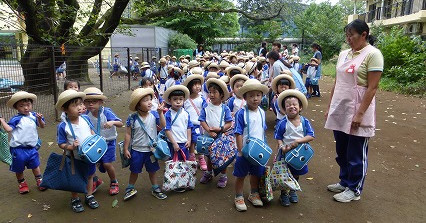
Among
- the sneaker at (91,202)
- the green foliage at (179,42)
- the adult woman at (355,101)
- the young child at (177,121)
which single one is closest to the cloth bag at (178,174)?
the young child at (177,121)

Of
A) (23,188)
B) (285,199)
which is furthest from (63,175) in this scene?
(285,199)

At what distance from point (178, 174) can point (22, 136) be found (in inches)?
75.5

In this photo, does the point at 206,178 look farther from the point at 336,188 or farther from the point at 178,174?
the point at 336,188

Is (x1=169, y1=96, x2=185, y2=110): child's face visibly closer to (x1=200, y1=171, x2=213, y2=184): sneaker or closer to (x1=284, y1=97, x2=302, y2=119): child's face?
(x1=200, y1=171, x2=213, y2=184): sneaker

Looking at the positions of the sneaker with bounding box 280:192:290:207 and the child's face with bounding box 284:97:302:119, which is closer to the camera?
the child's face with bounding box 284:97:302:119

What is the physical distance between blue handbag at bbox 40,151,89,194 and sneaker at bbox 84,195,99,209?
0.28 meters

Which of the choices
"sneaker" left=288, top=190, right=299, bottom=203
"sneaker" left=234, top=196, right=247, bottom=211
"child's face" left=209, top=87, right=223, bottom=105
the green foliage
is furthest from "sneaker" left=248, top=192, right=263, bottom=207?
the green foliage

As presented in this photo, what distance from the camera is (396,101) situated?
11156mm

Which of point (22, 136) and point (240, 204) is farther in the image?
point (22, 136)

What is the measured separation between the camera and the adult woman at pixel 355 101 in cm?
350

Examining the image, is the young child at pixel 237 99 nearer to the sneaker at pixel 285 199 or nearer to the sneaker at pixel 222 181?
the sneaker at pixel 222 181

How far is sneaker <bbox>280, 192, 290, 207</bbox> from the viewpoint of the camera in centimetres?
377

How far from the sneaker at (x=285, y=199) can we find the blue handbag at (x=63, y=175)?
2.24 m

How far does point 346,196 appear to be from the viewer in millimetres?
3893
